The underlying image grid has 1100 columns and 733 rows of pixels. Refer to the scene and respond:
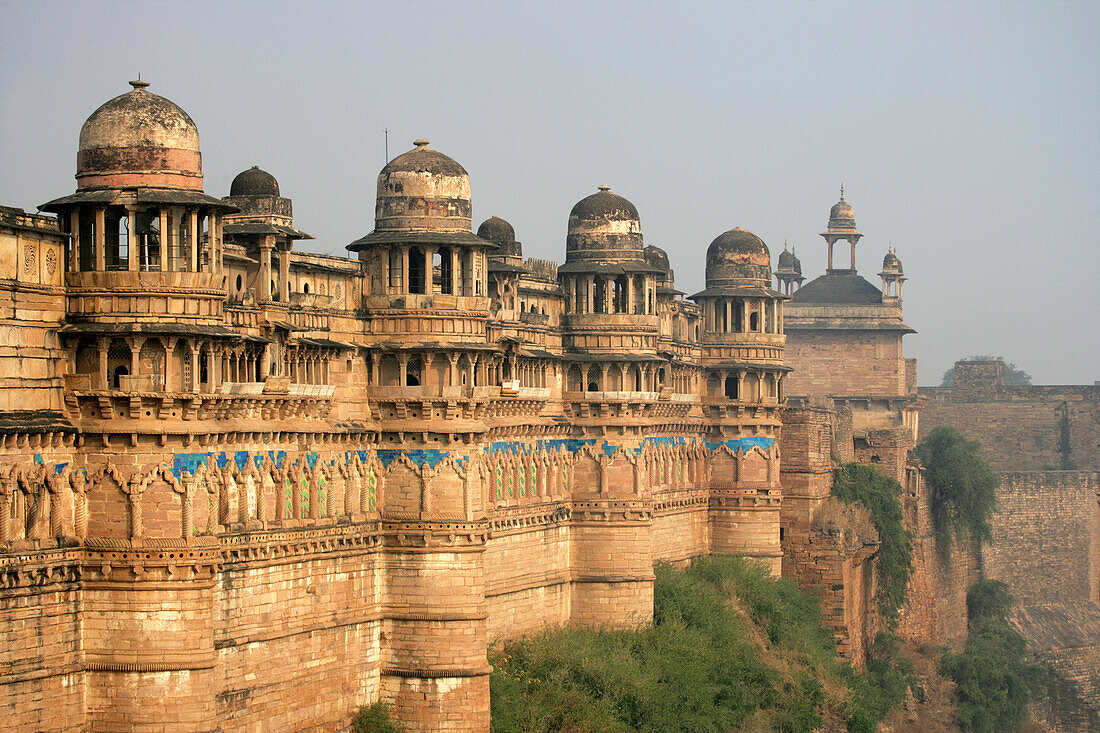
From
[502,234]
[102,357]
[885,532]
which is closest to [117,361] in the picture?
[102,357]

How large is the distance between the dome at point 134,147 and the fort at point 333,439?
3 cm

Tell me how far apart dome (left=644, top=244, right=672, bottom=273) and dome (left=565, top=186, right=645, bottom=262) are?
5608mm

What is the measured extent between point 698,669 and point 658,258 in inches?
417

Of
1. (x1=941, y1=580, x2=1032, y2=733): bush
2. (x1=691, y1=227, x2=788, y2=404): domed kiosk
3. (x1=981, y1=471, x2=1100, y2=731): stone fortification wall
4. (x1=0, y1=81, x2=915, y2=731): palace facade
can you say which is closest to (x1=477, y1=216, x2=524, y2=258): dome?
(x1=0, y1=81, x2=915, y2=731): palace facade

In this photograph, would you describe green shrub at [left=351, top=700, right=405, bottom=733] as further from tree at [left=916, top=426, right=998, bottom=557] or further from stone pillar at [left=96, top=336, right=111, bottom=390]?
tree at [left=916, top=426, right=998, bottom=557]

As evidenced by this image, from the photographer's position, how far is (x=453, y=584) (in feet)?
92.3

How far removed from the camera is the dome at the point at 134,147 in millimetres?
23281

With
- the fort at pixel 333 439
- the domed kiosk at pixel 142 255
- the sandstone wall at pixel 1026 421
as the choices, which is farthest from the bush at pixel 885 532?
the domed kiosk at pixel 142 255

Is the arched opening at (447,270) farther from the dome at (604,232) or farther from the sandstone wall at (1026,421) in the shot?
the sandstone wall at (1026,421)

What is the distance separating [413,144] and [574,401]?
792 centimetres

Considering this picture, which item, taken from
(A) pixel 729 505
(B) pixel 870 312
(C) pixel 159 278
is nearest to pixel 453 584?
(C) pixel 159 278

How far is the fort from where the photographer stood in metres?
22.7

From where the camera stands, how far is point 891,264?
66.2m

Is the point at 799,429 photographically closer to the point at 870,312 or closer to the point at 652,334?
the point at 652,334
